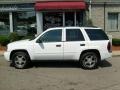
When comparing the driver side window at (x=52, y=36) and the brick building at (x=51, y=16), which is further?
the brick building at (x=51, y=16)

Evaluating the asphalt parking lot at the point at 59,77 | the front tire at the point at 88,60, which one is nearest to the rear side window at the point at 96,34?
the front tire at the point at 88,60

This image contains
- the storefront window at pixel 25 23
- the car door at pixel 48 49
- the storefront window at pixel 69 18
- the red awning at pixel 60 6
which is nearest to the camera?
the car door at pixel 48 49

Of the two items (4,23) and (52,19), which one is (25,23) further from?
(52,19)

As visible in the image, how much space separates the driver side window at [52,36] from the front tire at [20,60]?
0.99 m

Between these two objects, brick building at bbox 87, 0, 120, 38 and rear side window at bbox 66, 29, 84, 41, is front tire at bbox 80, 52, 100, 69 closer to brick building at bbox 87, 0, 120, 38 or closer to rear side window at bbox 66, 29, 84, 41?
rear side window at bbox 66, 29, 84, 41

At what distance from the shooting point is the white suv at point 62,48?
1234 centimetres

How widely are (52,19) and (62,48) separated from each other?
11.6 m

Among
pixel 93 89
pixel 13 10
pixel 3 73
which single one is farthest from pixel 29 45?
pixel 13 10

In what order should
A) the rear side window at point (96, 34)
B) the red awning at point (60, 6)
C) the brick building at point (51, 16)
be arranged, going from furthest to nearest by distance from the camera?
1. the brick building at point (51, 16)
2. the red awning at point (60, 6)
3. the rear side window at point (96, 34)

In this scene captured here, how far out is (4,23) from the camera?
79.2 feet

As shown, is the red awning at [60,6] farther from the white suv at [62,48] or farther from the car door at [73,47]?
the car door at [73,47]

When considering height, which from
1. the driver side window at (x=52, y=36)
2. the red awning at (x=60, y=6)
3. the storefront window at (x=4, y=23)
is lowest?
the driver side window at (x=52, y=36)

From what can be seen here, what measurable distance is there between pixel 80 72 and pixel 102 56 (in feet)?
4.23

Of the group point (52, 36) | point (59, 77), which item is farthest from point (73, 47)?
point (59, 77)
